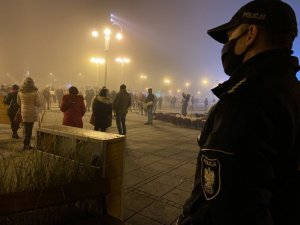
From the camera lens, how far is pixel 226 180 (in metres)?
1.24

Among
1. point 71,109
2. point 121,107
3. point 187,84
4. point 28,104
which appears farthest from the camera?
point 187,84

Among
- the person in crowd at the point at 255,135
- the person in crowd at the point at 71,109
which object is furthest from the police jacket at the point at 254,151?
the person in crowd at the point at 71,109

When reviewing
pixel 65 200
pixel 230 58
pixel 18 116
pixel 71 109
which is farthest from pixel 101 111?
pixel 230 58

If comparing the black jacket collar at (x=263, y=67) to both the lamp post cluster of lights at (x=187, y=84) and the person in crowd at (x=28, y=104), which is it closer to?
the person in crowd at (x=28, y=104)

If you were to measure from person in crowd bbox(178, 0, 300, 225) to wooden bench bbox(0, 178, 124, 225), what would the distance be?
1751mm

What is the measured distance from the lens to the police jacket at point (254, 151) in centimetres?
124

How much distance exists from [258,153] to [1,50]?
74754 millimetres

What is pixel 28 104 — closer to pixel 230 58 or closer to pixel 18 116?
pixel 18 116

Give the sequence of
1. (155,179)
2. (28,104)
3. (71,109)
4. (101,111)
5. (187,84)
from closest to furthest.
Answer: (155,179)
(71,109)
(28,104)
(101,111)
(187,84)

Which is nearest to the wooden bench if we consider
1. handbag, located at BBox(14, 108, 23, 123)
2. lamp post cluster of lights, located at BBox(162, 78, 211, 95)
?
handbag, located at BBox(14, 108, 23, 123)

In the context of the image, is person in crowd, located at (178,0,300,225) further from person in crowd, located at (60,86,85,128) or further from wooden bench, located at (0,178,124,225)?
person in crowd, located at (60,86,85,128)

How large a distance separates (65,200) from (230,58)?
2.19m

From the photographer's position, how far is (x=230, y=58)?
1597 millimetres

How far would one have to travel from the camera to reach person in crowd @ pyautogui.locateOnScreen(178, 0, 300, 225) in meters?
1.24
